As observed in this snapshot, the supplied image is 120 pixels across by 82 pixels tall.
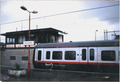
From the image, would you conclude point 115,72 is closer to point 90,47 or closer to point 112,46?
point 112,46

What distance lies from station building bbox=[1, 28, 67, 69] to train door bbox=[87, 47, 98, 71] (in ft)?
26.4

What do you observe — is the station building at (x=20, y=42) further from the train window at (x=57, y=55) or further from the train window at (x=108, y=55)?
the train window at (x=108, y=55)

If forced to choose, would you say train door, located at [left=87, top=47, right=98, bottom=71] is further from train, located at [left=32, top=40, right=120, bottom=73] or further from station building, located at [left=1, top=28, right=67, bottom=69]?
station building, located at [left=1, top=28, right=67, bottom=69]

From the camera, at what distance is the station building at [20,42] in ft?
56.0

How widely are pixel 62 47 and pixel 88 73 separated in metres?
3.71

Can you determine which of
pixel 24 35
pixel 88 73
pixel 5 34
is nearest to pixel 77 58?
pixel 88 73

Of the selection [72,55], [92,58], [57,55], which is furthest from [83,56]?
[57,55]

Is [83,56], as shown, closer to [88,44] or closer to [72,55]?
[72,55]

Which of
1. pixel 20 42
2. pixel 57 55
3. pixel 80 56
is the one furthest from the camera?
pixel 20 42

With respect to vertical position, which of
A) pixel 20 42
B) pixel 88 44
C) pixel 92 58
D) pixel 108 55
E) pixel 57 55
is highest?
pixel 20 42

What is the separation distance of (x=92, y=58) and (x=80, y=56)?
1171 mm

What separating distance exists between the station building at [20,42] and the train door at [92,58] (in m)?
8.06

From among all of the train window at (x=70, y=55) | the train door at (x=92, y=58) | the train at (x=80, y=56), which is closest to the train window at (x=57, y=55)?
the train at (x=80, y=56)

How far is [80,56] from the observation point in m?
11.9
